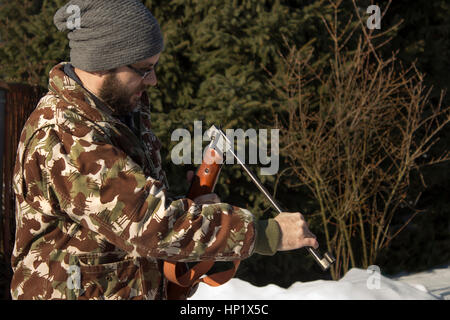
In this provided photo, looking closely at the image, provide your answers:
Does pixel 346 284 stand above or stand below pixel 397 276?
above

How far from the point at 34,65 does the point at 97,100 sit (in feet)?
13.9

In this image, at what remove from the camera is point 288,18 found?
16.8 ft

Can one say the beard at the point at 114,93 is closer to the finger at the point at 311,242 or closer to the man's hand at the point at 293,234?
the man's hand at the point at 293,234

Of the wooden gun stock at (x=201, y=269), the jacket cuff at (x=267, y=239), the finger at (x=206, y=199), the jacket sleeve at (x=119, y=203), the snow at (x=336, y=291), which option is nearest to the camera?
the jacket sleeve at (x=119, y=203)

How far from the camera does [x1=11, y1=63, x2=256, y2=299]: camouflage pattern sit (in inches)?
49.6

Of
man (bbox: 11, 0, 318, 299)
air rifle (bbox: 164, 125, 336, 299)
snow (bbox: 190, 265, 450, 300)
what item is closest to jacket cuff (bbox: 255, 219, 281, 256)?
man (bbox: 11, 0, 318, 299)

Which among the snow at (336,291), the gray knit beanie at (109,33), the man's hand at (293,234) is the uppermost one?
the gray knit beanie at (109,33)

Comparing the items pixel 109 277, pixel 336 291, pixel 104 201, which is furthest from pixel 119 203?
pixel 336 291

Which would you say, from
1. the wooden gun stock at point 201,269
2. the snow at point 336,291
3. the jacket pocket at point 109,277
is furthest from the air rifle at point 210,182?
the snow at point 336,291

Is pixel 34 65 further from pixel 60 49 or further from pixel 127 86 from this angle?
pixel 127 86

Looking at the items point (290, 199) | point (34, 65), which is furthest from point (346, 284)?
point (34, 65)

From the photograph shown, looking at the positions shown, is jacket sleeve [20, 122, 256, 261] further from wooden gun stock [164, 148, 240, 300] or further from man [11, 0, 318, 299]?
wooden gun stock [164, 148, 240, 300]

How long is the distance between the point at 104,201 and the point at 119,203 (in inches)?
1.6

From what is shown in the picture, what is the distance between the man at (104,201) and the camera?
1264 millimetres
